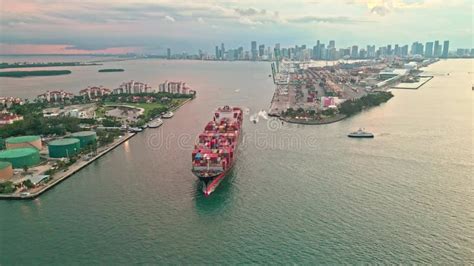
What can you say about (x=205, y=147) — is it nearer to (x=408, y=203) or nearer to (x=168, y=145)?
(x=168, y=145)

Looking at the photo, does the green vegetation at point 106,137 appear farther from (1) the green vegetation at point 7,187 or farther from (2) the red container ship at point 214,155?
(1) the green vegetation at point 7,187

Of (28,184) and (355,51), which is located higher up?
(355,51)

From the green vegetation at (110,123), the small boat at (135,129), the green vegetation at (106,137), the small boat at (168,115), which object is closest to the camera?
the green vegetation at (106,137)

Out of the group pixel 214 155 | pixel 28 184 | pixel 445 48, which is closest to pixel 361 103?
pixel 214 155

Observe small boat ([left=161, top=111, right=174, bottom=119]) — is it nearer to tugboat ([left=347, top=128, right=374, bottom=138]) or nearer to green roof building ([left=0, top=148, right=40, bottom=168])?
green roof building ([left=0, top=148, right=40, bottom=168])

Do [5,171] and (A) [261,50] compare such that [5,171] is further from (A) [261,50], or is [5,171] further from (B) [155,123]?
(A) [261,50]

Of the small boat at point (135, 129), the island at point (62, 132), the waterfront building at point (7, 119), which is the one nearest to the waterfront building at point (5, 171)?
the island at point (62, 132)

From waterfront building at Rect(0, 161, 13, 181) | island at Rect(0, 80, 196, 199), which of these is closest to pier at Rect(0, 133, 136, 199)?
island at Rect(0, 80, 196, 199)
